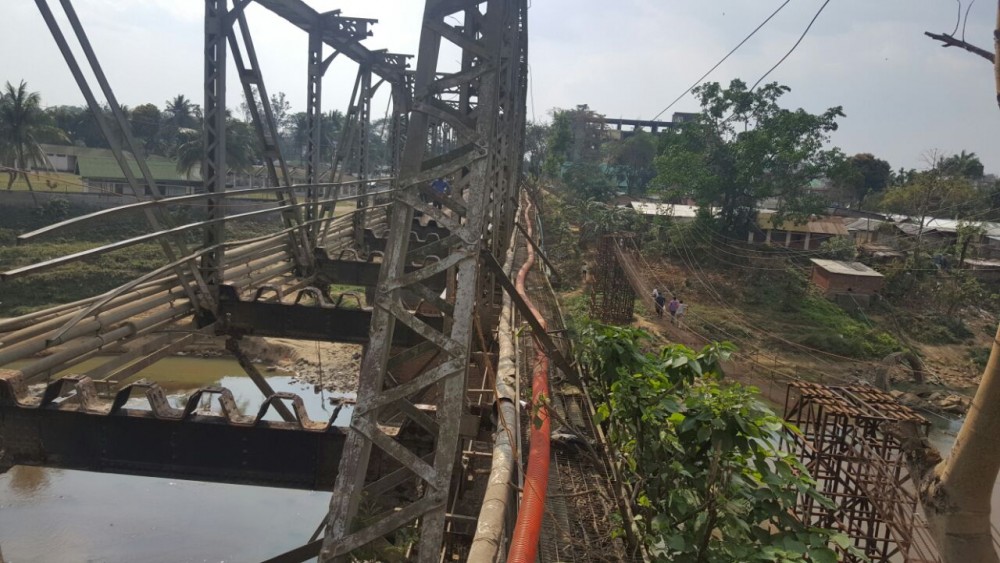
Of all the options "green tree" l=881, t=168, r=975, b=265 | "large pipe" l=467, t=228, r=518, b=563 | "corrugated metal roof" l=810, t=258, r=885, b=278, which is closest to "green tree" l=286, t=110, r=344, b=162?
"corrugated metal roof" l=810, t=258, r=885, b=278

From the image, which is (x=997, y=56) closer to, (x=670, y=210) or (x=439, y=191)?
(x=439, y=191)

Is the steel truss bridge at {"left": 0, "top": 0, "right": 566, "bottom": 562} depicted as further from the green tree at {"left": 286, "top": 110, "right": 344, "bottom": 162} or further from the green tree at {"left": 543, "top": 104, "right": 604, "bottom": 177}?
the green tree at {"left": 543, "top": 104, "right": 604, "bottom": 177}

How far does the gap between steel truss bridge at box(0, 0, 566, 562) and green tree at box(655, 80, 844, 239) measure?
2218cm

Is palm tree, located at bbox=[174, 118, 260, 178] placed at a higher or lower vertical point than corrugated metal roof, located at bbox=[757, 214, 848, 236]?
higher

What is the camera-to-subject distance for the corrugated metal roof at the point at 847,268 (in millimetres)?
27438

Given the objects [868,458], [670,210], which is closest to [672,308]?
[670,210]

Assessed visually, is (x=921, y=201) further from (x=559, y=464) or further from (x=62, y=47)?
(x=62, y=47)

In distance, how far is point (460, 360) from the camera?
2965mm

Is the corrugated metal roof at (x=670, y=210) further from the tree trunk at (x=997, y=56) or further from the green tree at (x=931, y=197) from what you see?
the tree trunk at (x=997, y=56)

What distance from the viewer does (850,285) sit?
2753cm

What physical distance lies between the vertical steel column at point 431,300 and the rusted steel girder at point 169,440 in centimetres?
182

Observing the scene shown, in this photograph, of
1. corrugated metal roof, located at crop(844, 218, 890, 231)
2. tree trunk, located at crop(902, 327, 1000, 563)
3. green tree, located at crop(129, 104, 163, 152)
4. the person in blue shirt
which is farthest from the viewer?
green tree, located at crop(129, 104, 163, 152)

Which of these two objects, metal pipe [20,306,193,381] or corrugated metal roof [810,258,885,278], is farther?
corrugated metal roof [810,258,885,278]

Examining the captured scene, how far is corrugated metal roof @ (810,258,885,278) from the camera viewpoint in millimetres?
27438
